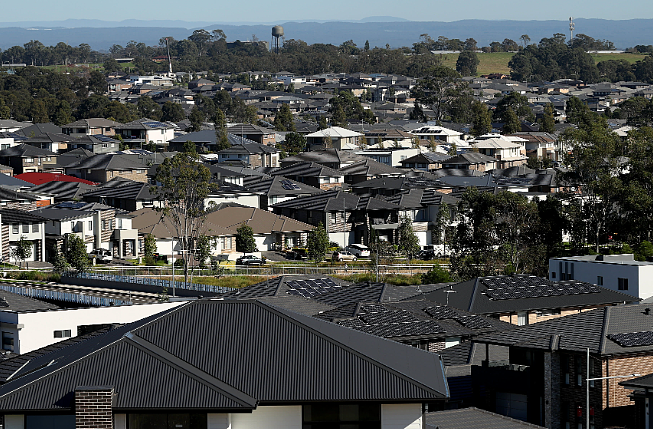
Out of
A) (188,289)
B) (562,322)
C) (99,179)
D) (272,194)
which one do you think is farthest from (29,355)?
(99,179)

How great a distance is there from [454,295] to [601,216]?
824 inches

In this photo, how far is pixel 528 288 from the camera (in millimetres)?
29594

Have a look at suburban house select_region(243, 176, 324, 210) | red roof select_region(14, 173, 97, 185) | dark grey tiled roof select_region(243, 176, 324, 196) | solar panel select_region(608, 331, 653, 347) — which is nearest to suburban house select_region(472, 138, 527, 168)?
dark grey tiled roof select_region(243, 176, 324, 196)

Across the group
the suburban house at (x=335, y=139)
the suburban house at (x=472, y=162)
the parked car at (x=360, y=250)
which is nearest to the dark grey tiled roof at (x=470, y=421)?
the parked car at (x=360, y=250)

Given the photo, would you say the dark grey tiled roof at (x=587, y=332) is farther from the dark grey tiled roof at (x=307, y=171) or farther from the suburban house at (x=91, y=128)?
the suburban house at (x=91, y=128)

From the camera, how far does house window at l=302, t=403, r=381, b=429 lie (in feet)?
40.5

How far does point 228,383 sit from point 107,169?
63.4 meters

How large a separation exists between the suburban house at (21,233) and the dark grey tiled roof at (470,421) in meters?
33.9

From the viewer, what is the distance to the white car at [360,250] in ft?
173

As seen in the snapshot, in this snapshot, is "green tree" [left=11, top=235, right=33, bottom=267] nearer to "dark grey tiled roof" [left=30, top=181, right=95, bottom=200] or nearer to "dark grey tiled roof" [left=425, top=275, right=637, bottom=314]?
"dark grey tiled roof" [left=30, top=181, right=95, bottom=200]

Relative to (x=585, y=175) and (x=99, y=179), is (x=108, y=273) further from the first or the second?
(x=99, y=179)

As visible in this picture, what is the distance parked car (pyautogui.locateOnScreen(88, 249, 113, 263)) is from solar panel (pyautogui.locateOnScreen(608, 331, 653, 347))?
1275 inches

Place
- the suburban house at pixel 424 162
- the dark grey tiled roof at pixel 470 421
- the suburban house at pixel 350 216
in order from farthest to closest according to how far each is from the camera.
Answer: the suburban house at pixel 424 162, the suburban house at pixel 350 216, the dark grey tiled roof at pixel 470 421

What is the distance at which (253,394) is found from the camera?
12344 mm
